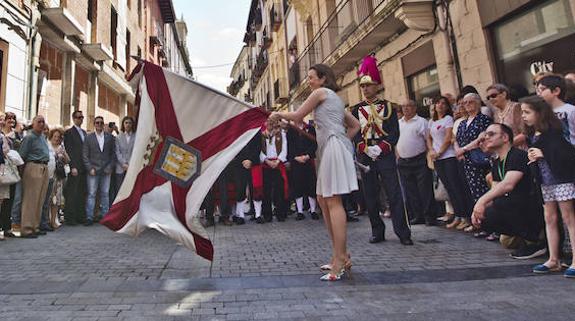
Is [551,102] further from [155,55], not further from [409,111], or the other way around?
[155,55]

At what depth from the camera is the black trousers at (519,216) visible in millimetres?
4047

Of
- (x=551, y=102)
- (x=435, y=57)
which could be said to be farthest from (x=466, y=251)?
(x=435, y=57)

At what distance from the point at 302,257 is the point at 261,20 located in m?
33.7

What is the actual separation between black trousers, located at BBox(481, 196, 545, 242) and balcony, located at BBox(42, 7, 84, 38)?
1180 centimetres

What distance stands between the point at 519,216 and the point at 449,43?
603cm

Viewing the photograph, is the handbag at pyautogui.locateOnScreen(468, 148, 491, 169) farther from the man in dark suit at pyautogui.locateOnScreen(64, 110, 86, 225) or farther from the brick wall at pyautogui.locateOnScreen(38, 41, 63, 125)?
the brick wall at pyautogui.locateOnScreen(38, 41, 63, 125)

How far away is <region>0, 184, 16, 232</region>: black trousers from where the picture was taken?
6.20 meters

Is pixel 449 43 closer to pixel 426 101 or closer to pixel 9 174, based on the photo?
pixel 426 101

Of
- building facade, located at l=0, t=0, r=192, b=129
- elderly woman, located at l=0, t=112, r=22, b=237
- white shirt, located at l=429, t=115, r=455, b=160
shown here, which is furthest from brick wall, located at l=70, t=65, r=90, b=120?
white shirt, located at l=429, t=115, r=455, b=160

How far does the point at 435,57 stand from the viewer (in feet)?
31.4

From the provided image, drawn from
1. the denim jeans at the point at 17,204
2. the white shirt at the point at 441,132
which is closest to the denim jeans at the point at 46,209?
the denim jeans at the point at 17,204

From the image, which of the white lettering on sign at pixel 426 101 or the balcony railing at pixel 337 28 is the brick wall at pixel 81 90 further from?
the white lettering on sign at pixel 426 101

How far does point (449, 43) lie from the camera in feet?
29.6

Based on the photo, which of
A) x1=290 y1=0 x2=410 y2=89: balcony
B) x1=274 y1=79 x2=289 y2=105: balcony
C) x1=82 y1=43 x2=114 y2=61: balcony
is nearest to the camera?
x1=290 y1=0 x2=410 y2=89: balcony
